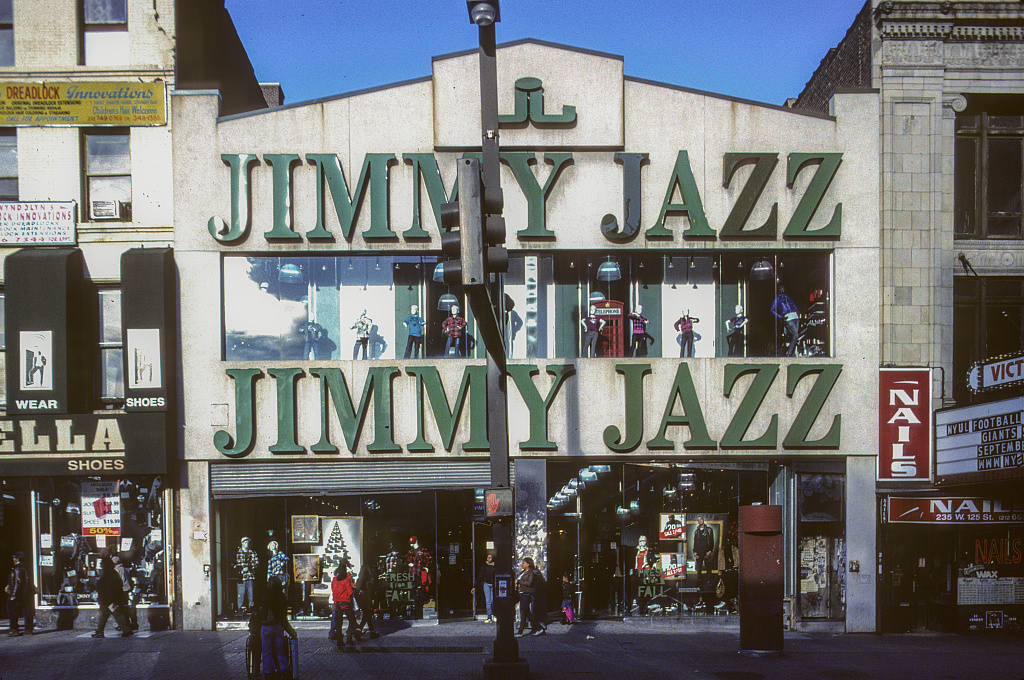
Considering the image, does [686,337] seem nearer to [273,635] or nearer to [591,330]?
[591,330]

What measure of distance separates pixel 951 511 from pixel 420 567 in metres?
11.2

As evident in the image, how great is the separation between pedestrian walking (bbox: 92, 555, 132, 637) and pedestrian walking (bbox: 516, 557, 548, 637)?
7.94 metres

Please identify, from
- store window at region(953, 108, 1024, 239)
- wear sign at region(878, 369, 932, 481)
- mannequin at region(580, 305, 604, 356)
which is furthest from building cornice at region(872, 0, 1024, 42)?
mannequin at region(580, 305, 604, 356)

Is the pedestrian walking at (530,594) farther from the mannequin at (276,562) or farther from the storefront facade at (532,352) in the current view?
the mannequin at (276,562)

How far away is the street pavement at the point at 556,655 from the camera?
12.3m

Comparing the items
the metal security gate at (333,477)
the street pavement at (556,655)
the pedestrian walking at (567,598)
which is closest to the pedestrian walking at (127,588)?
the street pavement at (556,655)

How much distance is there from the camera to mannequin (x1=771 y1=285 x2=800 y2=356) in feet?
55.9

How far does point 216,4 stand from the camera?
63.3ft

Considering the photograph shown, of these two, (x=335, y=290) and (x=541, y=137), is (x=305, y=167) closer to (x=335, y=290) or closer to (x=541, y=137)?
(x=335, y=290)

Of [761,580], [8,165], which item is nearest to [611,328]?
[761,580]

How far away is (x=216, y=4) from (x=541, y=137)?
940 cm

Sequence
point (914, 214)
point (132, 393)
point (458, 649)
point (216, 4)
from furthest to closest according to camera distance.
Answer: point (216, 4) → point (914, 214) → point (132, 393) → point (458, 649)

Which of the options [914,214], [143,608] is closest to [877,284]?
[914,214]

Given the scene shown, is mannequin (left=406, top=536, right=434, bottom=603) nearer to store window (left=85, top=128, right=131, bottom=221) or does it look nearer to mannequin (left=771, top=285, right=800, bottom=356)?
mannequin (left=771, top=285, right=800, bottom=356)
